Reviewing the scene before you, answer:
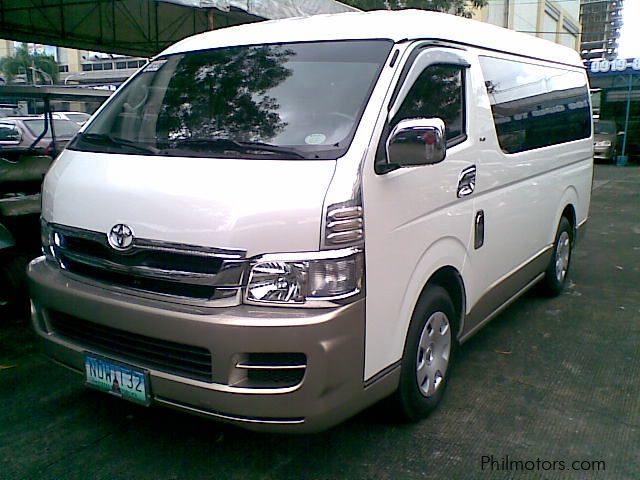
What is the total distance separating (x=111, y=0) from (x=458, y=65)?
21.1 feet

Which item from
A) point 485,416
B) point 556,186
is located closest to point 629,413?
point 485,416

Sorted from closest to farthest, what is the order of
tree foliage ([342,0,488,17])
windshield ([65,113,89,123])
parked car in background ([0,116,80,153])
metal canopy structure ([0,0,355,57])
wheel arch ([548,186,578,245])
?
1. wheel arch ([548,186,578,245])
2. parked car in background ([0,116,80,153])
3. metal canopy structure ([0,0,355,57])
4. windshield ([65,113,89,123])
5. tree foliage ([342,0,488,17])

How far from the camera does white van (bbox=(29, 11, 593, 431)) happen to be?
7.73 feet

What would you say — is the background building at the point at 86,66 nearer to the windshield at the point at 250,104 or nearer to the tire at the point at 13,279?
the tire at the point at 13,279

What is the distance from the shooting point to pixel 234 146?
2762 mm

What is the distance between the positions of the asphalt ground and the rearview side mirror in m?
1.35

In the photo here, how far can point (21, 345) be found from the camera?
4.26 m

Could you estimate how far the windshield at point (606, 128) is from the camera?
1984 cm

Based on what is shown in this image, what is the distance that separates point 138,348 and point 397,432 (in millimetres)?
1414

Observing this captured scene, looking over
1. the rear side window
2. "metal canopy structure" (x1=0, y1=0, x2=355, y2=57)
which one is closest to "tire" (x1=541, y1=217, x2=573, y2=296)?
the rear side window

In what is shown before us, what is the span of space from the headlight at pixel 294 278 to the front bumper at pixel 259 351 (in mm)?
51

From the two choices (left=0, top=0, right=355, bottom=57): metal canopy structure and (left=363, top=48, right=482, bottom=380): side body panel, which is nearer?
(left=363, top=48, right=482, bottom=380): side body panel

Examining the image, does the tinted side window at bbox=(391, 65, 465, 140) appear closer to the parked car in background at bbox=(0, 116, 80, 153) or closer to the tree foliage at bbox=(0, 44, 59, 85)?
the parked car in background at bbox=(0, 116, 80, 153)

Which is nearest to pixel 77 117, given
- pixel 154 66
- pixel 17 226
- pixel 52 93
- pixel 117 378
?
pixel 52 93
